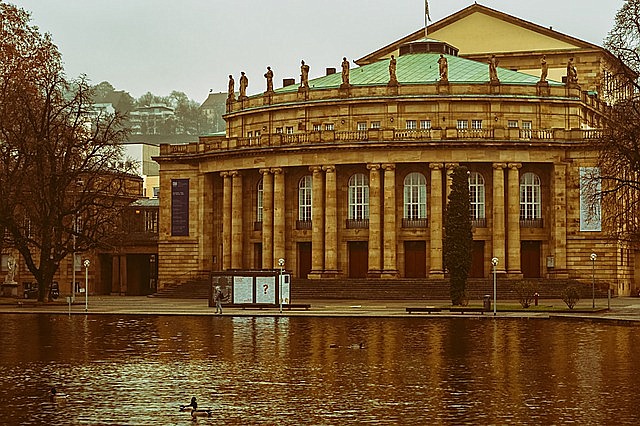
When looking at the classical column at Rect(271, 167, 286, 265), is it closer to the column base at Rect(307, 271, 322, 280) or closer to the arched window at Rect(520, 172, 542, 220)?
the column base at Rect(307, 271, 322, 280)

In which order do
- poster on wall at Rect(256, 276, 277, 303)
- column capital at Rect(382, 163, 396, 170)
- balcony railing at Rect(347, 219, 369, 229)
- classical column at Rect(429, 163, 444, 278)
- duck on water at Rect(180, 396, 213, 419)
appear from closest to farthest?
duck on water at Rect(180, 396, 213, 419) → poster on wall at Rect(256, 276, 277, 303) → classical column at Rect(429, 163, 444, 278) → column capital at Rect(382, 163, 396, 170) → balcony railing at Rect(347, 219, 369, 229)

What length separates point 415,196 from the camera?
90312 mm

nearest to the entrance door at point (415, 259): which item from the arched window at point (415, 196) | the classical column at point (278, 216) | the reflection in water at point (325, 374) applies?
the arched window at point (415, 196)

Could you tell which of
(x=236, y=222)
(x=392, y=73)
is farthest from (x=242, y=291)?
(x=392, y=73)

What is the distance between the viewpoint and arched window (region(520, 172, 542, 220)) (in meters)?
90.2

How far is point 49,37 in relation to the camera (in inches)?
3364

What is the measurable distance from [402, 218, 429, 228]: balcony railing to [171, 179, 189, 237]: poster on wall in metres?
21.2

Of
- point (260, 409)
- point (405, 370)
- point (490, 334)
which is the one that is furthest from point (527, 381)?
point (490, 334)

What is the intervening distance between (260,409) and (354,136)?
67488 millimetres

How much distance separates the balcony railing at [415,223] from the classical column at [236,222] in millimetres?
14908

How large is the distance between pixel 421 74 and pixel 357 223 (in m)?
15.5

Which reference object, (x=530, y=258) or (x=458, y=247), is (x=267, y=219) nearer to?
(x=530, y=258)

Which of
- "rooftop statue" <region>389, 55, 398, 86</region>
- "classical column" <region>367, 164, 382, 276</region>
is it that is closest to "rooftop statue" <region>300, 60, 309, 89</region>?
"rooftop statue" <region>389, 55, 398, 86</region>

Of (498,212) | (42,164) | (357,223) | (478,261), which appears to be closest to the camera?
(42,164)
